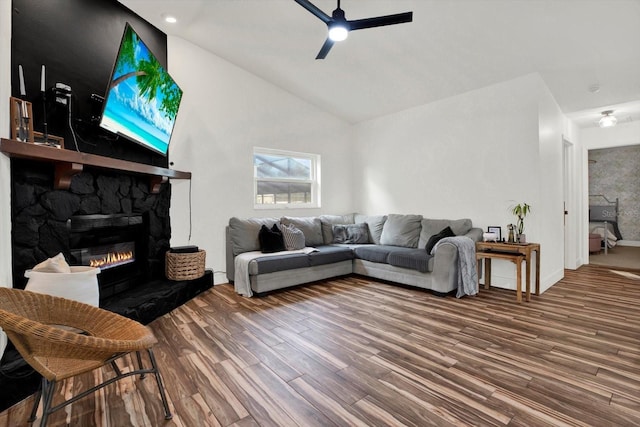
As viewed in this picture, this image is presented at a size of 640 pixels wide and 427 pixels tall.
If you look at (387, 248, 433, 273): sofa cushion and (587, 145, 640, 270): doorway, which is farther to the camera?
(587, 145, 640, 270): doorway

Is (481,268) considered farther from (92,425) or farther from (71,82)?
(71,82)

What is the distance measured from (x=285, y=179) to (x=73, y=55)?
3.02 m

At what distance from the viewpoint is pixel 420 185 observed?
486 cm

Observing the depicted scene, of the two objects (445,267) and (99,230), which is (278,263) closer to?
(99,230)

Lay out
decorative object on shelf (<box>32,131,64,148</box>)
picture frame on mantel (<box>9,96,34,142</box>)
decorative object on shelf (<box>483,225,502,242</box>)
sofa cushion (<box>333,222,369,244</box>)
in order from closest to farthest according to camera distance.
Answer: picture frame on mantel (<box>9,96,34,142</box>) → decorative object on shelf (<box>32,131,64,148</box>) → decorative object on shelf (<box>483,225,502,242</box>) → sofa cushion (<box>333,222,369,244</box>)

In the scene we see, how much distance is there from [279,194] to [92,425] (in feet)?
12.6

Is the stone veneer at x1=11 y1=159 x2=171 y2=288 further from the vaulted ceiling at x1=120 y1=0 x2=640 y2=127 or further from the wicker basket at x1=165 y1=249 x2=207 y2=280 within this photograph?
the vaulted ceiling at x1=120 y1=0 x2=640 y2=127

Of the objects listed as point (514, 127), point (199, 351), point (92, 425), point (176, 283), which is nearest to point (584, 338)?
point (514, 127)

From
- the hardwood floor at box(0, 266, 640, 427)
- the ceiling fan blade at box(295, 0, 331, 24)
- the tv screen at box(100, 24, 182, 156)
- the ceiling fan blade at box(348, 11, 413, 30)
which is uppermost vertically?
the ceiling fan blade at box(295, 0, 331, 24)

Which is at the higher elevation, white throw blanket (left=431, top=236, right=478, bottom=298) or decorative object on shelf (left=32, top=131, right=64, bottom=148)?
decorative object on shelf (left=32, top=131, right=64, bottom=148)

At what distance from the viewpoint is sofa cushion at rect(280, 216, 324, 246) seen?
4625mm

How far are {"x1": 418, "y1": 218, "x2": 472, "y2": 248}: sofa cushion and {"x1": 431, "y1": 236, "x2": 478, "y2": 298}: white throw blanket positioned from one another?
0.48 metres

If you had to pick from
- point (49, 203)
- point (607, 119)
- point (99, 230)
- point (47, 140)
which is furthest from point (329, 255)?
point (607, 119)

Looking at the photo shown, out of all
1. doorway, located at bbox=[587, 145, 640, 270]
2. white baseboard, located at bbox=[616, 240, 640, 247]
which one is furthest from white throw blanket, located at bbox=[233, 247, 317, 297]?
white baseboard, located at bbox=[616, 240, 640, 247]
